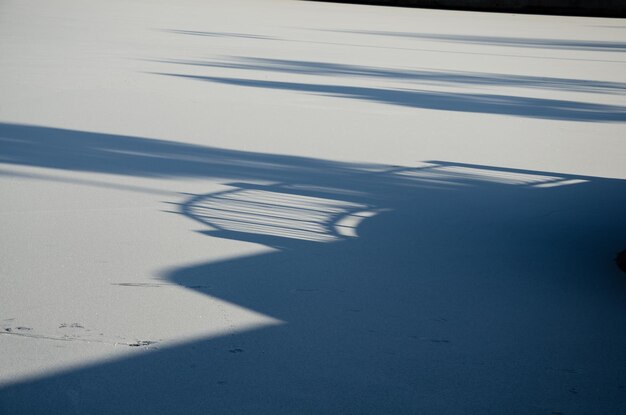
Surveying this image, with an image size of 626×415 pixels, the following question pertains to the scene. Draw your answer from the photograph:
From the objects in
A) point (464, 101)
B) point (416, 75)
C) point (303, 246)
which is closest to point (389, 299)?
point (303, 246)

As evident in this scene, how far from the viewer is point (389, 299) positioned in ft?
10.7

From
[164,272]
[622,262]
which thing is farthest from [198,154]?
[622,262]

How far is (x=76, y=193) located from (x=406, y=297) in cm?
186

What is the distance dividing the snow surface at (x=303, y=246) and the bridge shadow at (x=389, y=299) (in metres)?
0.01

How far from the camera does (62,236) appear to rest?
3.78m

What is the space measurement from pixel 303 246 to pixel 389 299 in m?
0.65

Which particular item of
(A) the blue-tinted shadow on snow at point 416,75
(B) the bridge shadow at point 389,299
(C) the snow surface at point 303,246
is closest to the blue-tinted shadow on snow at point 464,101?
(C) the snow surface at point 303,246

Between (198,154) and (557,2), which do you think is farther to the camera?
(557,2)

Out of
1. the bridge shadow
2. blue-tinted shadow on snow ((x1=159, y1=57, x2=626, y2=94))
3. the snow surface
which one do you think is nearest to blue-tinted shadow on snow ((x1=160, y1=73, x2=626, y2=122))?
the snow surface

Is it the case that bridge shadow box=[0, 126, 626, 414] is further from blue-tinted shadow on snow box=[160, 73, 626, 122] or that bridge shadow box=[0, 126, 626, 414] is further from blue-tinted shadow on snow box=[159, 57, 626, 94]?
blue-tinted shadow on snow box=[159, 57, 626, 94]

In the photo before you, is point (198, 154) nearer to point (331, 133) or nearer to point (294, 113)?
point (331, 133)

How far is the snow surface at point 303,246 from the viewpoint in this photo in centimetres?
258

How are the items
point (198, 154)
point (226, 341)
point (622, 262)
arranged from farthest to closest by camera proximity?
point (198, 154)
point (622, 262)
point (226, 341)

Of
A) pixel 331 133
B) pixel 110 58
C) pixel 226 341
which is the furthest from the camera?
pixel 110 58
